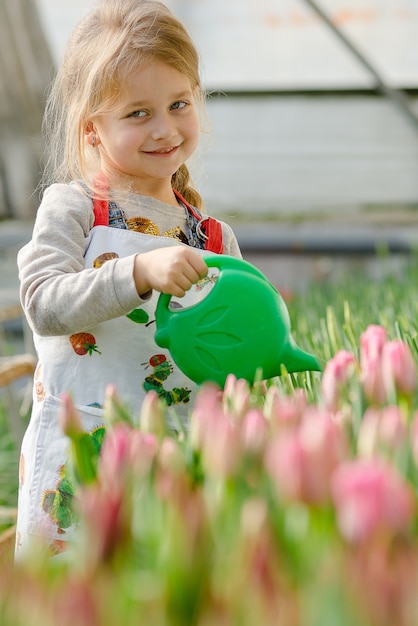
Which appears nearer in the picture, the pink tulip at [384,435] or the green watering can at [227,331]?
the pink tulip at [384,435]

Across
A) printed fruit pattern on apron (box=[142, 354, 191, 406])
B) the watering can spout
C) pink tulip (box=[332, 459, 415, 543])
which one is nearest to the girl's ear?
printed fruit pattern on apron (box=[142, 354, 191, 406])

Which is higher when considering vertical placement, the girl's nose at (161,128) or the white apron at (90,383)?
the girl's nose at (161,128)

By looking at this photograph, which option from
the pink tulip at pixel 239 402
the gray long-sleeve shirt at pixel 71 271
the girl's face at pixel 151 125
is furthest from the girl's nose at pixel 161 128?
the pink tulip at pixel 239 402

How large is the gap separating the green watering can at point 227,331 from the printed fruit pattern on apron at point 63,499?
0.67 feet

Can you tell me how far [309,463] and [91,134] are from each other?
1.01 m

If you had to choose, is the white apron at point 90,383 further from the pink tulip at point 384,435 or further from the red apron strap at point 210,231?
the pink tulip at point 384,435

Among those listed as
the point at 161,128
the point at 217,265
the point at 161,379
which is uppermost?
the point at 161,128

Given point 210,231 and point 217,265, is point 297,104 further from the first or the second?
point 217,265

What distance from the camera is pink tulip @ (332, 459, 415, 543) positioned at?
0.49 meters

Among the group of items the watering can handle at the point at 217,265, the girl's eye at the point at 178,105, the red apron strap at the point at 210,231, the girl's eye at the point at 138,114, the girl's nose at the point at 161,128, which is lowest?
the watering can handle at the point at 217,265

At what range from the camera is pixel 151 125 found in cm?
136

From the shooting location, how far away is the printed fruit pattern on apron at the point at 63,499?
1.29 m

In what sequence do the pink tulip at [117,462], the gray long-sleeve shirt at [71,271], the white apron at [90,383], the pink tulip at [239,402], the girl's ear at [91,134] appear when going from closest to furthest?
the pink tulip at [117,462] → the pink tulip at [239,402] → the gray long-sleeve shirt at [71,271] → the white apron at [90,383] → the girl's ear at [91,134]

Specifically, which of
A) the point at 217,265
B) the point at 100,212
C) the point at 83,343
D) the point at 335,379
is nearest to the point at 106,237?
the point at 100,212
